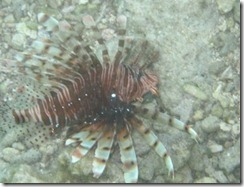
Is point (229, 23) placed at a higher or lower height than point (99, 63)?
higher

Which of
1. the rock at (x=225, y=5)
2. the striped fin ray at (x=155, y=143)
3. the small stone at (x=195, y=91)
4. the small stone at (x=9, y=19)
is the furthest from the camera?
the small stone at (x=9, y=19)

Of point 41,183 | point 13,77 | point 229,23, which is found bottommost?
point 41,183

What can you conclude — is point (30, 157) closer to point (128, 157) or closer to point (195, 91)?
point (128, 157)

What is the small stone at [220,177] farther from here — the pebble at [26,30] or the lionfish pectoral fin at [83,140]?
the pebble at [26,30]

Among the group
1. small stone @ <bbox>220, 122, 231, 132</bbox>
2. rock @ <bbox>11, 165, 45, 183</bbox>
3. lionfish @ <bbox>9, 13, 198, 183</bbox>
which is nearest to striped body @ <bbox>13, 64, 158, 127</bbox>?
lionfish @ <bbox>9, 13, 198, 183</bbox>

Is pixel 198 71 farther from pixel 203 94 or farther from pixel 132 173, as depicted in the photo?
pixel 132 173

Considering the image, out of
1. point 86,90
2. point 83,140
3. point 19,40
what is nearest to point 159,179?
point 83,140

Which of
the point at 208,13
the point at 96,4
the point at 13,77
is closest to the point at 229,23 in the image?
the point at 208,13

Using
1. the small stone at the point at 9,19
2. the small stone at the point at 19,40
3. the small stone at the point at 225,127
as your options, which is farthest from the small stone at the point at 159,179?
the small stone at the point at 9,19
